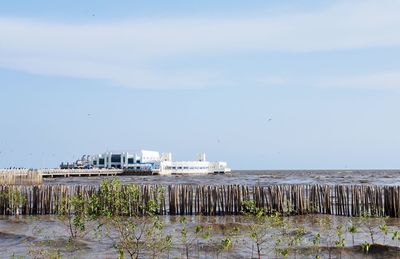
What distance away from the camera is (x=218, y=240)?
1894 cm

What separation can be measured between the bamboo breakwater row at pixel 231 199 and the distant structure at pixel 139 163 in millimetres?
96461

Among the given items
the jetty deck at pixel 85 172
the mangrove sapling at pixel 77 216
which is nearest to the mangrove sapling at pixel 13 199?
the mangrove sapling at pixel 77 216

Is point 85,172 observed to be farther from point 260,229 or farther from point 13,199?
point 260,229

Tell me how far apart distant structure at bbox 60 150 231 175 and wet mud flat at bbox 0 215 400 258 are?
99244mm

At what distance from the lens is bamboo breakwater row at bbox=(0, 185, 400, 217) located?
2459 cm

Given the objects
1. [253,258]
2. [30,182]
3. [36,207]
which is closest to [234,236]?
[253,258]

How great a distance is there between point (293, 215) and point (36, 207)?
11392mm

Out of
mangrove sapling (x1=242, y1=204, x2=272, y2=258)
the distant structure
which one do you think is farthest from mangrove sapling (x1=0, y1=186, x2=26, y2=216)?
the distant structure

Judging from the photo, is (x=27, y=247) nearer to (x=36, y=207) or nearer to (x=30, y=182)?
(x=36, y=207)

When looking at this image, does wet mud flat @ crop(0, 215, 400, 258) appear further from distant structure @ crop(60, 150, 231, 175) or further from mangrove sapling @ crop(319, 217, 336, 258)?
distant structure @ crop(60, 150, 231, 175)

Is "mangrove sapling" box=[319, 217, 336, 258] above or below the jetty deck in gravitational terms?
below

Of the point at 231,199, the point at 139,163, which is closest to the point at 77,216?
the point at 231,199

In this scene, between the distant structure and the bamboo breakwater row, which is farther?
the distant structure

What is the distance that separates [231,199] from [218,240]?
256 inches
